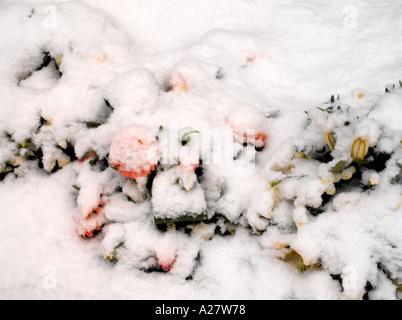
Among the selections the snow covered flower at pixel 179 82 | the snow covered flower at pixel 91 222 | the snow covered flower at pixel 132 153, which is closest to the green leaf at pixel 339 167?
the snow covered flower at pixel 132 153

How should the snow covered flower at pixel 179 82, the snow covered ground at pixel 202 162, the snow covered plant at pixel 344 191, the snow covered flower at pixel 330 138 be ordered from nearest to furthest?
the snow covered plant at pixel 344 191, the snow covered ground at pixel 202 162, the snow covered flower at pixel 330 138, the snow covered flower at pixel 179 82

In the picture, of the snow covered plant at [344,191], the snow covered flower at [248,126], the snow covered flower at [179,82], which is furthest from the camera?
the snow covered flower at [179,82]

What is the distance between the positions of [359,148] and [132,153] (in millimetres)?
1011

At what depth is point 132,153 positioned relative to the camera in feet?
4.92

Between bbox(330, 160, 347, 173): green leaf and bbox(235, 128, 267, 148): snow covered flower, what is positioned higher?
bbox(330, 160, 347, 173): green leaf

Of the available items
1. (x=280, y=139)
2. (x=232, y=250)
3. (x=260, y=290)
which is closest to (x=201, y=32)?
(x=280, y=139)

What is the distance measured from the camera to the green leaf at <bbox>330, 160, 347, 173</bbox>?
1.40 metres

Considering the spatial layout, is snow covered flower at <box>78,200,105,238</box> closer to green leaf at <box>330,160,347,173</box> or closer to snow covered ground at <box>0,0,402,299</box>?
snow covered ground at <box>0,0,402,299</box>

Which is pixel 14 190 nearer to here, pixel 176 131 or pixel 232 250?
pixel 176 131

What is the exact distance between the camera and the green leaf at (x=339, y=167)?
1.40 metres

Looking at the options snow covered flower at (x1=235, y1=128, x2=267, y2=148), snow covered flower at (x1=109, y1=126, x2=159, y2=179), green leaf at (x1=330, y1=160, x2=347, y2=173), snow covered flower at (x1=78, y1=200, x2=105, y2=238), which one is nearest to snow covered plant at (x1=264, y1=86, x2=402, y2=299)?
green leaf at (x1=330, y1=160, x2=347, y2=173)

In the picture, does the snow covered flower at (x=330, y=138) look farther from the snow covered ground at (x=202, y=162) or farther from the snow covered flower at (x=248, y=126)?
the snow covered flower at (x=248, y=126)

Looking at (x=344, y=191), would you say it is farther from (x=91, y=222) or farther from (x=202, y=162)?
(x=91, y=222)

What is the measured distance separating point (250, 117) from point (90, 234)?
3.42 ft
